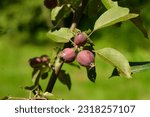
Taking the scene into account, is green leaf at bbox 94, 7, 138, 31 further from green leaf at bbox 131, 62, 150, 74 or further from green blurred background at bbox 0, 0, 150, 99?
green blurred background at bbox 0, 0, 150, 99

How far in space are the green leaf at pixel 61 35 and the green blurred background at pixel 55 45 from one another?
2609mm

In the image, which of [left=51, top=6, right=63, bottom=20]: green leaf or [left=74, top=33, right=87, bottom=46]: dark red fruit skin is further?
[left=51, top=6, right=63, bottom=20]: green leaf

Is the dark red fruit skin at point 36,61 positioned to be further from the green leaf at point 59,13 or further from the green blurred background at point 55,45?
the green blurred background at point 55,45

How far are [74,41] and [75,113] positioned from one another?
196 mm

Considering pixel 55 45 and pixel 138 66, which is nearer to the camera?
pixel 138 66

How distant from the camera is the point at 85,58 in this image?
917mm

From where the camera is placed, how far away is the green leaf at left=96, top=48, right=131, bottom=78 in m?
0.96

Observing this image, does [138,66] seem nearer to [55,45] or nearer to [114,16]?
[114,16]

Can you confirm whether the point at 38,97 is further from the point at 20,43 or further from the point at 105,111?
the point at 20,43

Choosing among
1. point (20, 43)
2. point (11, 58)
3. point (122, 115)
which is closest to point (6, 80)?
point (11, 58)

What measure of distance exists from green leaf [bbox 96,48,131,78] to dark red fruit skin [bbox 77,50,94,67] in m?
0.04

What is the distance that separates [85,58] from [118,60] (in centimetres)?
8

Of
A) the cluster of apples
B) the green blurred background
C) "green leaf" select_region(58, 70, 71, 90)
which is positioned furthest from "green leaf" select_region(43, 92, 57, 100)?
the green blurred background

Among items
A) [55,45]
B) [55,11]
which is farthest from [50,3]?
[55,45]
